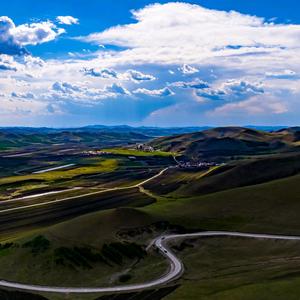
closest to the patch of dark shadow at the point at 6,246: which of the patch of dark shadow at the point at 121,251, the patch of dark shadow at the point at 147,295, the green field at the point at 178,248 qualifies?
the green field at the point at 178,248

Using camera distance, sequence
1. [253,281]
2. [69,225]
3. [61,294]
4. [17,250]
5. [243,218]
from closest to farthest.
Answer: [253,281] < [61,294] < [17,250] < [69,225] < [243,218]

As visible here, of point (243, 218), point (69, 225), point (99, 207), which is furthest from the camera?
point (99, 207)

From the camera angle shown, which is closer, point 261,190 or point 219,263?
point 219,263

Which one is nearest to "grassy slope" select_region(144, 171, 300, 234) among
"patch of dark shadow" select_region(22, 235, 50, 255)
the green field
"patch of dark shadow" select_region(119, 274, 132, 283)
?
the green field

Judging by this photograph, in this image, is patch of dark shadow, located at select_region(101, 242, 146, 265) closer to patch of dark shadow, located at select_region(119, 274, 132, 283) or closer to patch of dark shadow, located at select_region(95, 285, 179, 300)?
patch of dark shadow, located at select_region(119, 274, 132, 283)

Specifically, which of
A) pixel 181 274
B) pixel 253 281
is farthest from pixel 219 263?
pixel 253 281

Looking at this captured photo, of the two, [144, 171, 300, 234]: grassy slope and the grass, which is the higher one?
[144, 171, 300, 234]: grassy slope

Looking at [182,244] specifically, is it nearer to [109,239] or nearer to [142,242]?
[142,242]
